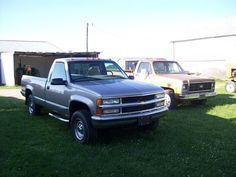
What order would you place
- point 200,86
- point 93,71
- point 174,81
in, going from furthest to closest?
1. point 200,86
2. point 174,81
3. point 93,71

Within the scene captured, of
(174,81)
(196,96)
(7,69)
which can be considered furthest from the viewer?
(7,69)

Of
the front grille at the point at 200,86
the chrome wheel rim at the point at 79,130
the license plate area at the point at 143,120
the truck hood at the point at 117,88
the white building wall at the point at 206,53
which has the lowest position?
the chrome wheel rim at the point at 79,130

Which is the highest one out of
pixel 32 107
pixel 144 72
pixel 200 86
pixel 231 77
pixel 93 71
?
pixel 93 71

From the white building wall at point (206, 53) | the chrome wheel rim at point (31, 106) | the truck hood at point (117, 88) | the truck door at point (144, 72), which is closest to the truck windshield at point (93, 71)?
the truck hood at point (117, 88)

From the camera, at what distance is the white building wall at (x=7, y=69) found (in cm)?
2441

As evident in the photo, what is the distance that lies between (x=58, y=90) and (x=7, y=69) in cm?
1823

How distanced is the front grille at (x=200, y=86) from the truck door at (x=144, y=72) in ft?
5.38

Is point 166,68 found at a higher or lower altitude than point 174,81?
higher

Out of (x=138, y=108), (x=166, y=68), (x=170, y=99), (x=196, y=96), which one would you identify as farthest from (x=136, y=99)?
(x=166, y=68)

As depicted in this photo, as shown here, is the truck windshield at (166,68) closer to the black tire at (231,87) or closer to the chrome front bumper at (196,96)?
the chrome front bumper at (196,96)

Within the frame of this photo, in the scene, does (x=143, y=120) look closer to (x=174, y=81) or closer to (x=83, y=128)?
(x=83, y=128)

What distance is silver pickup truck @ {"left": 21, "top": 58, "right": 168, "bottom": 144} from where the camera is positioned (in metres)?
6.60

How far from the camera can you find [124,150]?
21.7 feet

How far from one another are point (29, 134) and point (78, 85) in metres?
1.94
